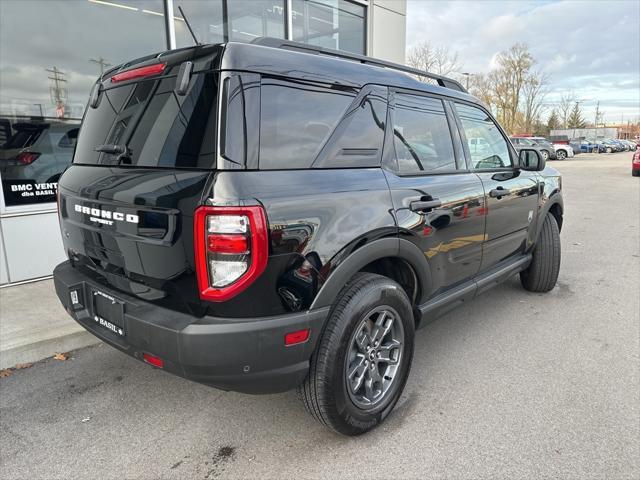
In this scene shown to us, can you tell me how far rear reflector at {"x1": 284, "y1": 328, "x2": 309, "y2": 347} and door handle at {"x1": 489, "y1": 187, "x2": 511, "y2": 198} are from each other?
6.73 ft

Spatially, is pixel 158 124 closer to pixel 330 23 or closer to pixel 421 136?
pixel 421 136

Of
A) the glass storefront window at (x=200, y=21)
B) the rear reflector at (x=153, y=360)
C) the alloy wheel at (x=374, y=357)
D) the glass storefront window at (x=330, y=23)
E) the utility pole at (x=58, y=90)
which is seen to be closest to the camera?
the rear reflector at (x=153, y=360)

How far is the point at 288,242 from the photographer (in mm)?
1986

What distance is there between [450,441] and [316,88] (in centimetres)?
198

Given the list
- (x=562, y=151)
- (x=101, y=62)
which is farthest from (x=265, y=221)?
(x=562, y=151)

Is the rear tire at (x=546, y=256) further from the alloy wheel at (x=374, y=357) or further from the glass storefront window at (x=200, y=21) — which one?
the glass storefront window at (x=200, y=21)

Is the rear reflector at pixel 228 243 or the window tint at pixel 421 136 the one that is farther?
the window tint at pixel 421 136

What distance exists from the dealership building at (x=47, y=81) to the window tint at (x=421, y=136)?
398cm

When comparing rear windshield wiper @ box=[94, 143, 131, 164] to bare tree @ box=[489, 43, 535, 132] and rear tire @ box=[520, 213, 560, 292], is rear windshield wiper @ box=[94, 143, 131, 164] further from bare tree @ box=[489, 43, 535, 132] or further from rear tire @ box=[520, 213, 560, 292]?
bare tree @ box=[489, 43, 535, 132]

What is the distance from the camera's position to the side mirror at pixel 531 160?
4.05 m

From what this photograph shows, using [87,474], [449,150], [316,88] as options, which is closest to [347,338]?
[316,88]

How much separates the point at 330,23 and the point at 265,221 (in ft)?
24.7

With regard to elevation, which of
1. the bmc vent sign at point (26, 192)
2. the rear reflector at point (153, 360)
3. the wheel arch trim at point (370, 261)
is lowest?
the rear reflector at point (153, 360)

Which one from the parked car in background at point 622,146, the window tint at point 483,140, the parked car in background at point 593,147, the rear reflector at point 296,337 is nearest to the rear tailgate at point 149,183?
the rear reflector at point 296,337
